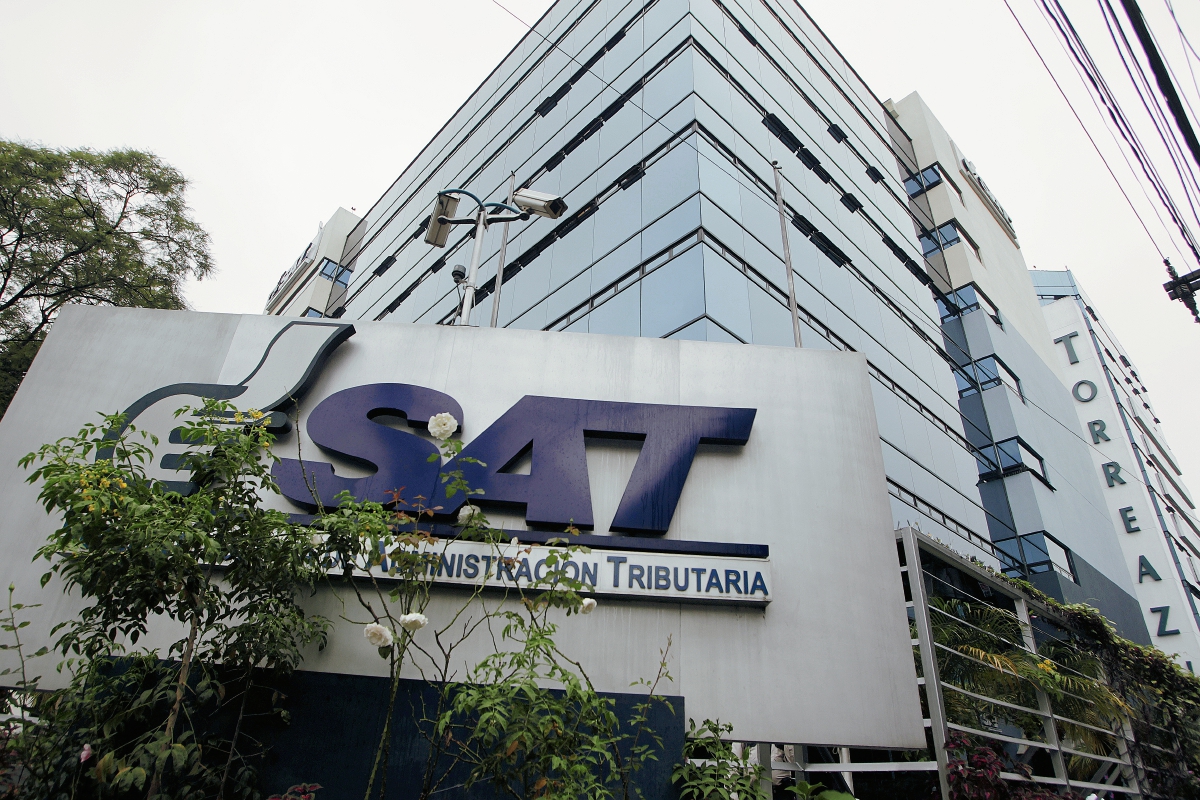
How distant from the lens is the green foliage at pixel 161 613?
4.71 m

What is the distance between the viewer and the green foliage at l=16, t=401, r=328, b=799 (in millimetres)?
4715

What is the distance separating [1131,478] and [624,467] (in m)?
29.2

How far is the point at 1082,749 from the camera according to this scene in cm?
Answer: 911

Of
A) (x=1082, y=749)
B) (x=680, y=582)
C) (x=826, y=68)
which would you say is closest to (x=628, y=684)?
(x=680, y=582)

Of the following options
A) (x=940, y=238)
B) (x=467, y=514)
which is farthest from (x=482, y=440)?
(x=940, y=238)

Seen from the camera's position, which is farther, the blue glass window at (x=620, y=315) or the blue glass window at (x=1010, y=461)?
the blue glass window at (x=1010, y=461)

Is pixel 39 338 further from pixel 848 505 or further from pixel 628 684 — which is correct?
pixel 848 505

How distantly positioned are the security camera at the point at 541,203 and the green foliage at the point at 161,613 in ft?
16.9

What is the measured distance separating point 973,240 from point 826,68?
793 cm

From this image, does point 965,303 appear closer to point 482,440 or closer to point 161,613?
point 482,440

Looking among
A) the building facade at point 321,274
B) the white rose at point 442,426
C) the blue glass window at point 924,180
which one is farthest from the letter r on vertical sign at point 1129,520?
the building facade at point 321,274

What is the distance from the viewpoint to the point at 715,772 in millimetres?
5246

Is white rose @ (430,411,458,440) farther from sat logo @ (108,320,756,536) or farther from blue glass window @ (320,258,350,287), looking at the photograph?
blue glass window @ (320,258,350,287)

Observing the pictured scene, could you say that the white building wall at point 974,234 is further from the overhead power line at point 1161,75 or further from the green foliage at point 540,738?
the green foliage at point 540,738
